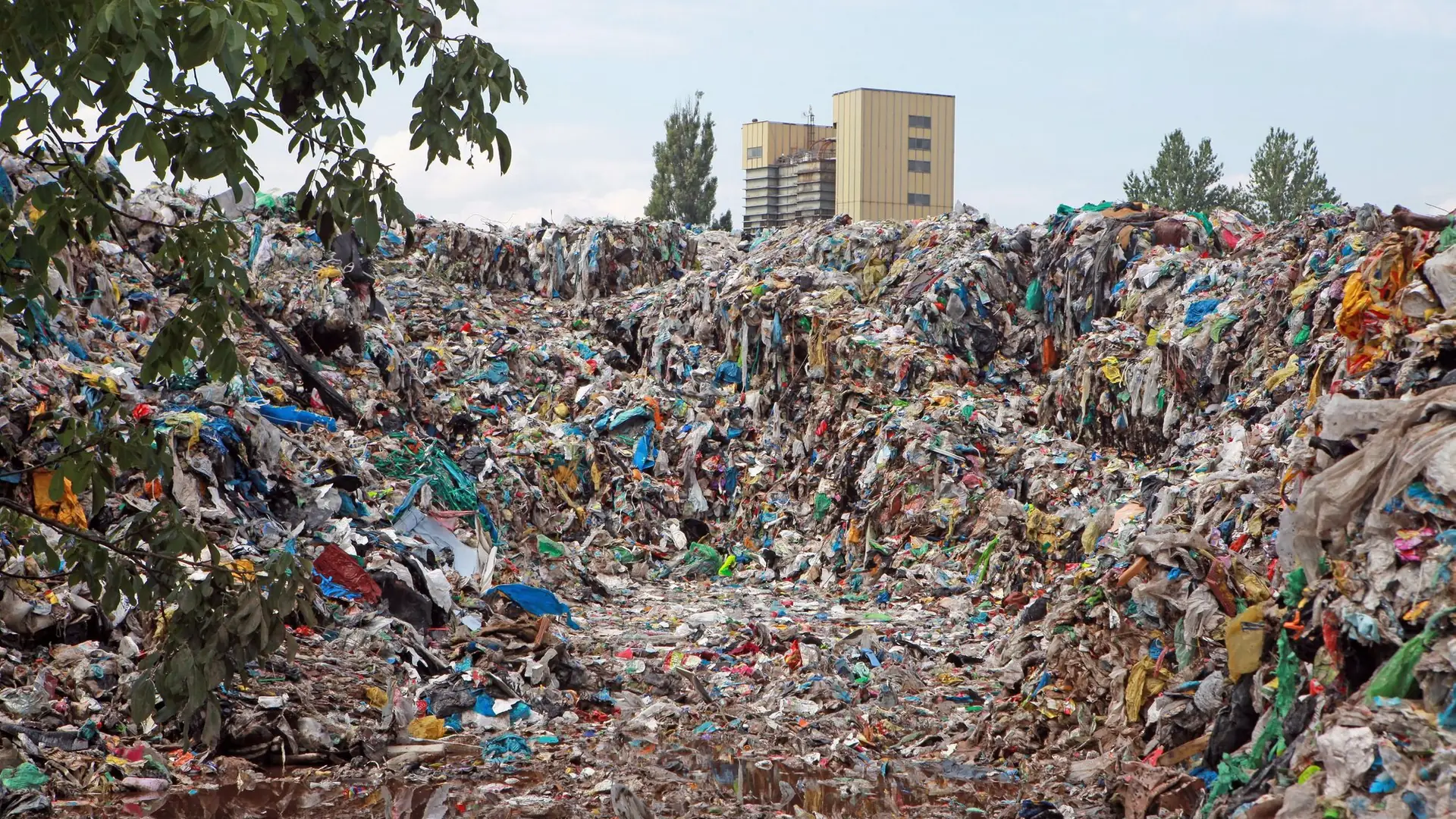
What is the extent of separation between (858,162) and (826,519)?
18.3 m

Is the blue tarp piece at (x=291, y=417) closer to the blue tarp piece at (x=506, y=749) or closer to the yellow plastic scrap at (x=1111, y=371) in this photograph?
the blue tarp piece at (x=506, y=749)

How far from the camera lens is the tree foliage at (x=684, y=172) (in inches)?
1197

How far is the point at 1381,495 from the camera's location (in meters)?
3.78

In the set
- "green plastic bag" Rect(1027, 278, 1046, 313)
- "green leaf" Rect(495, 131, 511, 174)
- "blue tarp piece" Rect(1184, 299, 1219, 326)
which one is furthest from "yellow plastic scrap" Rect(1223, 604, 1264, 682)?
"green plastic bag" Rect(1027, 278, 1046, 313)

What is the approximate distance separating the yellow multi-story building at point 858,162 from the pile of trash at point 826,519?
12.4 meters

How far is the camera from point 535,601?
26.5 ft

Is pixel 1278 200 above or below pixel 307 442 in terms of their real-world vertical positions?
above

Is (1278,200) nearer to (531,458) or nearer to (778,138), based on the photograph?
(778,138)

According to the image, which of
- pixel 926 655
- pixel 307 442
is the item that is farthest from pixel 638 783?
pixel 307 442

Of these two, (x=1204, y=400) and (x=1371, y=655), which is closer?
(x=1371, y=655)

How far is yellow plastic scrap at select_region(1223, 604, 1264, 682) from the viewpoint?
4.24 m

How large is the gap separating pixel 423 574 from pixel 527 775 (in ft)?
8.42

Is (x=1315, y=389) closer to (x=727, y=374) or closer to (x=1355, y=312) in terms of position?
(x=1355, y=312)

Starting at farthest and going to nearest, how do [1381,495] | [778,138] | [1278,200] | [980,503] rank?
[778,138] → [1278,200] → [980,503] → [1381,495]
